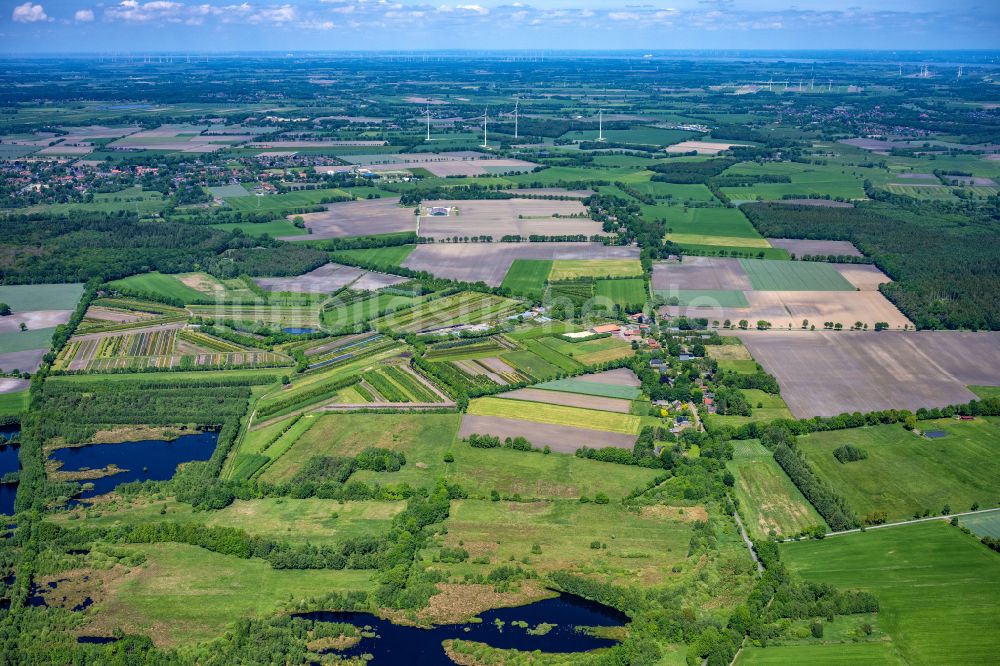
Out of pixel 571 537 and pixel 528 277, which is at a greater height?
pixel 528 277

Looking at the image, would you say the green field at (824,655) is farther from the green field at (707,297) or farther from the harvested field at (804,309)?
the green field at (707,297)

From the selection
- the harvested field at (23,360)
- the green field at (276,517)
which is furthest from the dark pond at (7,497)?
the harvested field at (23,360)

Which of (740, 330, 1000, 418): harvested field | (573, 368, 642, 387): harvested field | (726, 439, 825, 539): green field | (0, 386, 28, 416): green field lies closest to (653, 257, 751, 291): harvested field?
(740, 330, 1000, 418): harvested field

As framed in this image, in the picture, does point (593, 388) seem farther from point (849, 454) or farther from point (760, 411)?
point (849, 454)

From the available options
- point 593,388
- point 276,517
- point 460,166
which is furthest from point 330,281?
point 460,166

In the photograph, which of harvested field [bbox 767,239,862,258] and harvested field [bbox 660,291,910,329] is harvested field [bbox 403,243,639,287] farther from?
harvested field [bbox 767,239,862,258]

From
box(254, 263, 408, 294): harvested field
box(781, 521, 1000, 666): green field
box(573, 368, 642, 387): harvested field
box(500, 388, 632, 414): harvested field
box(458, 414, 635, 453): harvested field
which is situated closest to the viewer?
box(781, 521, 1000, 666): green field
